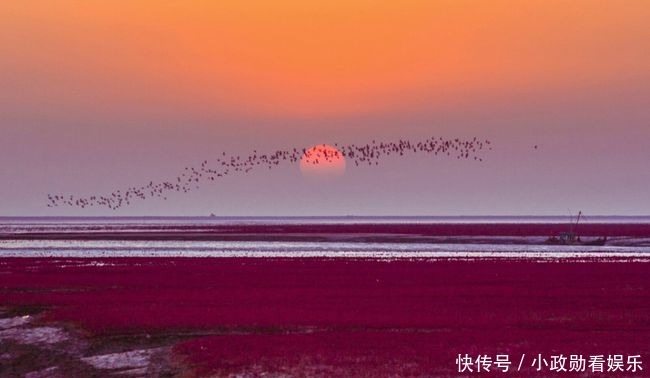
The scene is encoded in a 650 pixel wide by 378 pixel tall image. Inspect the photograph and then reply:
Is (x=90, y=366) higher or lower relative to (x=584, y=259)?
higher

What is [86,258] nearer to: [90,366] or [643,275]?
[643,275]

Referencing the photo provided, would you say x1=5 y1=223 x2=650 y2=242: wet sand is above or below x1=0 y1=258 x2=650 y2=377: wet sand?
below

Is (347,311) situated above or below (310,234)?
above

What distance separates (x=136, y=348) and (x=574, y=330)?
11742 millimetres

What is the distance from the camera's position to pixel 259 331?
87.4 feet

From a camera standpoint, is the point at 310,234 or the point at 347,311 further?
the point at 310,234

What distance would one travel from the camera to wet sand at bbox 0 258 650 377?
2248 cm

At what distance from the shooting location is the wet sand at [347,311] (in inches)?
885

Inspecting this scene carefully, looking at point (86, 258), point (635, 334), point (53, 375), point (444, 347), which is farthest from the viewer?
point (86, 258)

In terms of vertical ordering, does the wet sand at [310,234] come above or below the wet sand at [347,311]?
below

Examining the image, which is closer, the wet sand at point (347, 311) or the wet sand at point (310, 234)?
the wet sand at point (347, 311)

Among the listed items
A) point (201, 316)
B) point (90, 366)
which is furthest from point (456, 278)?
point (90, 366)

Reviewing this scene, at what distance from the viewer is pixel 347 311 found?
101 feet

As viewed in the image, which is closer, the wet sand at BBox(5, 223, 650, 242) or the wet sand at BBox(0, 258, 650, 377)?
the wet sand at BBox(0, 258, 650, 377)
